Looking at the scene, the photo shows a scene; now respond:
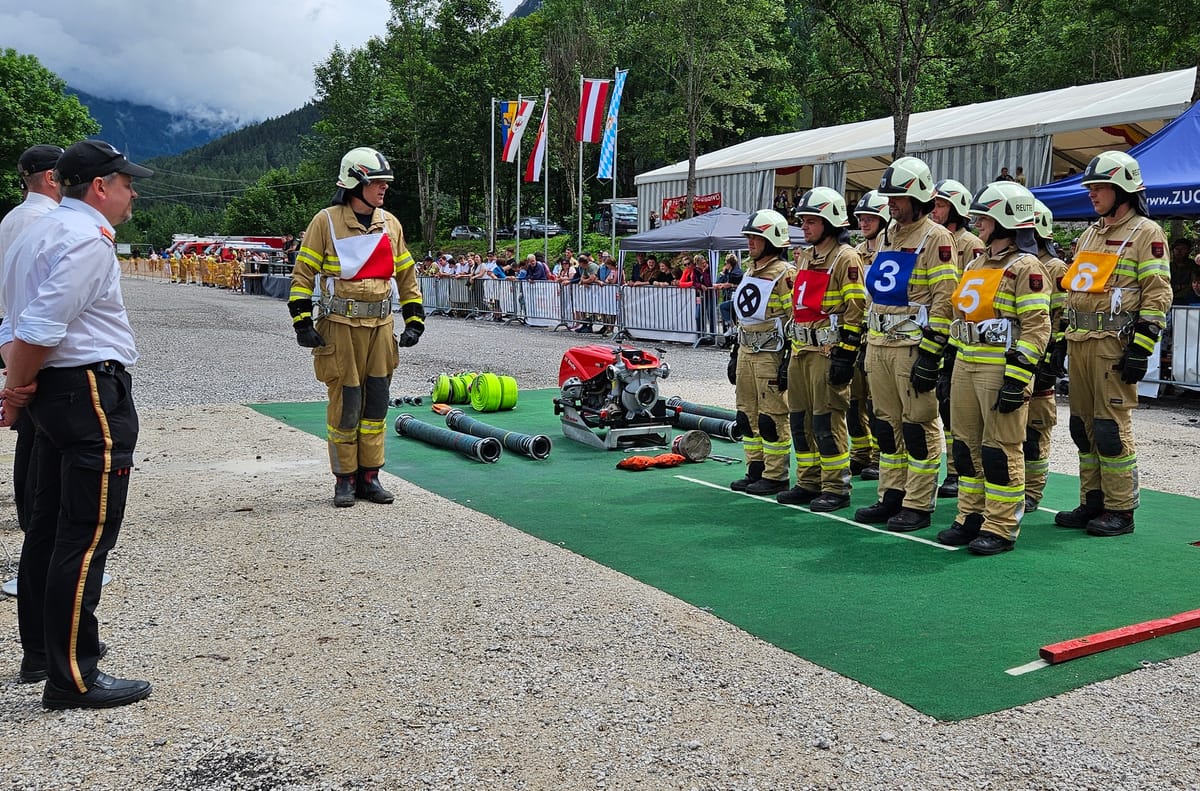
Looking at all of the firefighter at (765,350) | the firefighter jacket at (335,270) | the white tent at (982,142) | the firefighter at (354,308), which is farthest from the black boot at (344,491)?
the white tent at (982,142)

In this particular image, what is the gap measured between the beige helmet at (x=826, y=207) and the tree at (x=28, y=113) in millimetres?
57524

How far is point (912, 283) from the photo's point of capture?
6656 millimetres

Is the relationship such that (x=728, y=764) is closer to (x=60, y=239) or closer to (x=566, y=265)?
(x=60, y=239)

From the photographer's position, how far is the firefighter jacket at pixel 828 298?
23.6 ft

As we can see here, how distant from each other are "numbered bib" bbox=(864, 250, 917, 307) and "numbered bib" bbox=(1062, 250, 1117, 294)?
1.28 metres

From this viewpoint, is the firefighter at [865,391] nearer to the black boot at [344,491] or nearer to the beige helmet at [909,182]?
the beige helmet at [909,182]

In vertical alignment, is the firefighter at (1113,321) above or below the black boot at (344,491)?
above

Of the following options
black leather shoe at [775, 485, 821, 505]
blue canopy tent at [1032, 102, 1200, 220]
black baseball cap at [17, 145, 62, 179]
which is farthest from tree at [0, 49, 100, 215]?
black leather shoe at [775, 485, 821, 505]

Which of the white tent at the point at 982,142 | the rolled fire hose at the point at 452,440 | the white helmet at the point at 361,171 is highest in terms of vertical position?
the white tent at the point at 982,142

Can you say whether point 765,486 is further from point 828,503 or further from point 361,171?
point 361,171

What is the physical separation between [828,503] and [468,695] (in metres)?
3.98

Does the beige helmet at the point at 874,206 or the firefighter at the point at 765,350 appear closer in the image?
the beige helmet at the point at 874,206

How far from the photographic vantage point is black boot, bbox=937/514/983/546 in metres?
6.56

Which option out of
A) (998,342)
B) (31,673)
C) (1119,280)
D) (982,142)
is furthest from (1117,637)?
(982,142)
